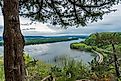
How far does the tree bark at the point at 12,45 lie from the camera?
438 cm

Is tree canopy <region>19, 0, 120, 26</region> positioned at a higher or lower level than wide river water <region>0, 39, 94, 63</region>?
higher

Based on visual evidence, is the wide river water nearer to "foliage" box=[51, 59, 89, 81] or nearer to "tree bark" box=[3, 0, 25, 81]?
"foliage" box=[51, 59, 89, 81]

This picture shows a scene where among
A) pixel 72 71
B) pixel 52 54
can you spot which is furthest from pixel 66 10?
pixel 52 54

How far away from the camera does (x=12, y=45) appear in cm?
441

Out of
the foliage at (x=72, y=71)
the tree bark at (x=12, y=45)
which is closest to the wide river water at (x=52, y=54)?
the foliage at (x=72, y=71)

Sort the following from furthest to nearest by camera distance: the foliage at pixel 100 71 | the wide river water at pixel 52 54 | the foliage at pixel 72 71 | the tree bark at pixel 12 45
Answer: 1. the wide river water at pixel 52 54
2. the foliage at pixel 72 71
3. the foliage at pixel 100 71
4. the tree bark at pixel 12 45

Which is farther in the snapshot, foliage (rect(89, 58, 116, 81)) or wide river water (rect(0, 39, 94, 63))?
wide river water (rect(0, 39, 94, 63))

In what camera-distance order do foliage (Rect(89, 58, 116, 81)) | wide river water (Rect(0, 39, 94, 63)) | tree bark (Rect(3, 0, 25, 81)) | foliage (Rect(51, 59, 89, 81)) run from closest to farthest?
tree bark (Rect(3, 0, 25, 81)) → foliage (Rect(89, 58, 116, 81)) → foliage (Rect(51, 59, 89, 81)) → wide river water (Rect(0, 39, 94, 63))

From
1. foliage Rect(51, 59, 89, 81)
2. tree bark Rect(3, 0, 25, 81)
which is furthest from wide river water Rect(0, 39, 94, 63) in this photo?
tree bark Rect(3, 0, 25, 81)

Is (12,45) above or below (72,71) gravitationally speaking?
above

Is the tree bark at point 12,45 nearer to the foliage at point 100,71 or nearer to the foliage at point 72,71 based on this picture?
the foliage at point 72,71

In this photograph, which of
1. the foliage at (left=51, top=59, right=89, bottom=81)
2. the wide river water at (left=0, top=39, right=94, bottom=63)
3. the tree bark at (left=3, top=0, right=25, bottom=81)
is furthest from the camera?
the wide river water at (left=0, top=39, right=94, bottom=63)

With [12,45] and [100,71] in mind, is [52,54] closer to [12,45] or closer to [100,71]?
[100,71]

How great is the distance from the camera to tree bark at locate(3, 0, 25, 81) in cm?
438
